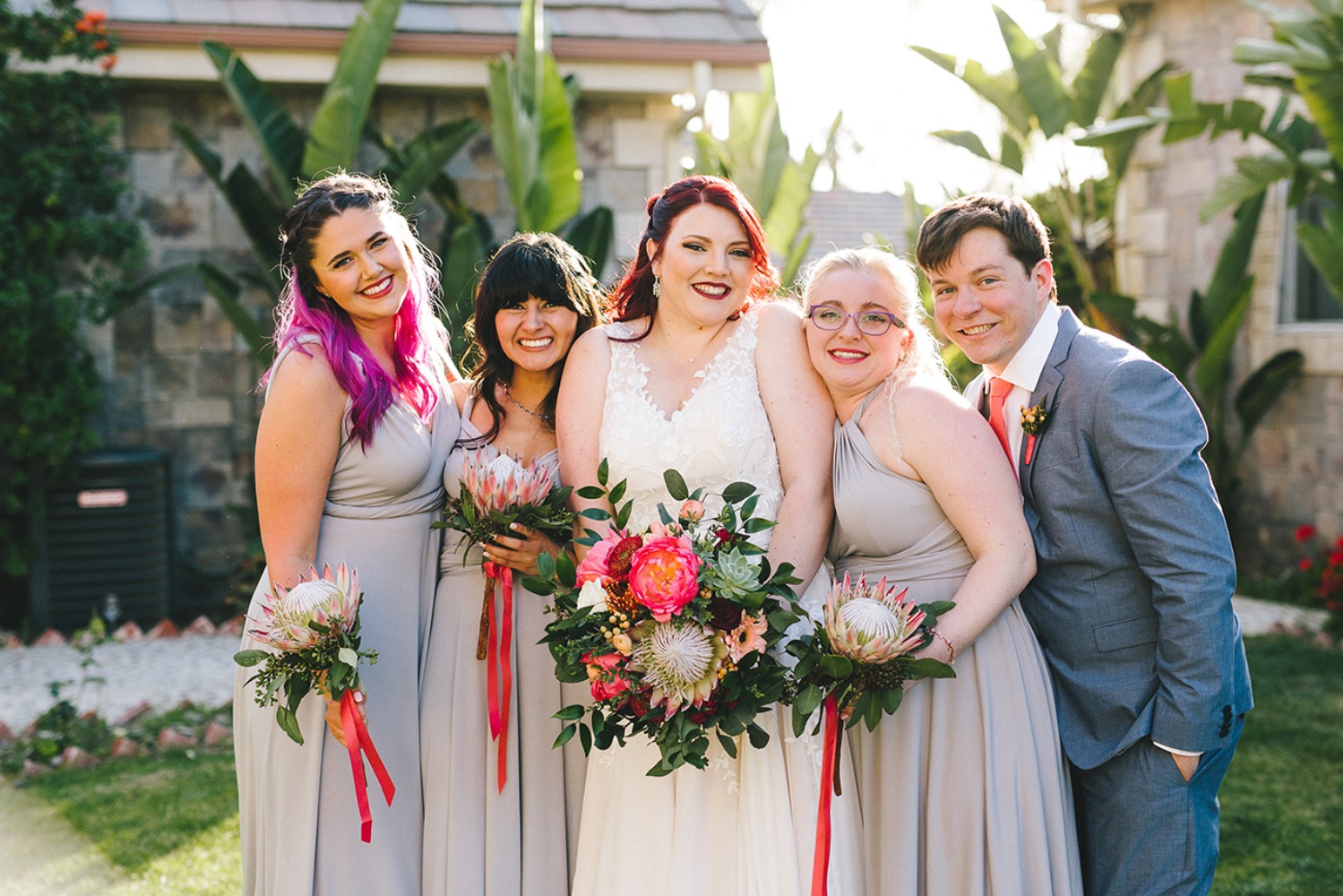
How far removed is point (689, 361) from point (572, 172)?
4718 millimetres

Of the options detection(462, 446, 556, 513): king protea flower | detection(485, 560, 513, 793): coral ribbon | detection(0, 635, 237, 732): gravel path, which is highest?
detection(462, 446, 556, 513): king protea flower

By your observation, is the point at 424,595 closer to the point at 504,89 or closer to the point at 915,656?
the point at 915,656

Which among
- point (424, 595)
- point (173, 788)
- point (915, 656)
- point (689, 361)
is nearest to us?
point (915, 656)

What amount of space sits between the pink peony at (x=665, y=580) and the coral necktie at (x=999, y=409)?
1080mm

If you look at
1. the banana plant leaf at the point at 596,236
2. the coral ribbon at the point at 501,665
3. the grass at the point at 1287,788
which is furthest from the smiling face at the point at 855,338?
the banana plant leaf at the point at 596,236

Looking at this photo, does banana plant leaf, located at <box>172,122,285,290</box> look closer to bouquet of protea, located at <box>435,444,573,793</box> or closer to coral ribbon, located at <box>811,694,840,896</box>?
bouquet of protea, located at <box>435,444,573,793</box>

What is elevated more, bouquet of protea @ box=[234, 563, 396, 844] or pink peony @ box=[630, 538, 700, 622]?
pink peony @ box=[630, 538, 700, 622]

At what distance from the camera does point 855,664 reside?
2797 millimetres

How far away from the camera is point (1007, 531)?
3.09 meters

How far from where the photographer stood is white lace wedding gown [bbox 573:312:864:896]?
3121 millimetres

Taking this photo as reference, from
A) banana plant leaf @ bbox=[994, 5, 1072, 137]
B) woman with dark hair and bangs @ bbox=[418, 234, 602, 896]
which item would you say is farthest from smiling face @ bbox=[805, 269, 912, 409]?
banana plant leaf @ bbox=[994, 5, 1072, 137]

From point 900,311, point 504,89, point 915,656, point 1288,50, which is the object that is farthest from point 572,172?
point 915,656

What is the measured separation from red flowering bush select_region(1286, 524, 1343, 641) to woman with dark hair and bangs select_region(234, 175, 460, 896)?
655 cm

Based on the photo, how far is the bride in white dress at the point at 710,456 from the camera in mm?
3146
